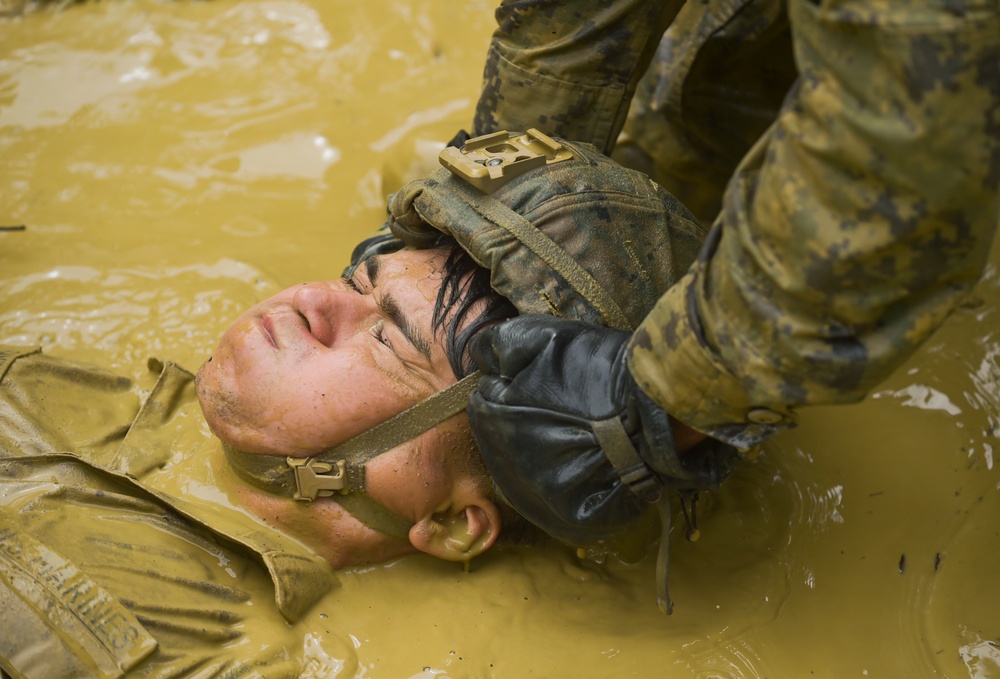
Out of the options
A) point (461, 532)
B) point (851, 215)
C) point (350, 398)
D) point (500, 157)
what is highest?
point (851, 215)

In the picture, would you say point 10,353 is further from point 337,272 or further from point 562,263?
point 562,263

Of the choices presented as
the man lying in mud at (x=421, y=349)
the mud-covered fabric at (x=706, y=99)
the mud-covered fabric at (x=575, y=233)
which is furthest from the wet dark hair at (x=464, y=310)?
the mud-covered fabric at (x=706, y=99)

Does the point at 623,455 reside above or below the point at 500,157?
below

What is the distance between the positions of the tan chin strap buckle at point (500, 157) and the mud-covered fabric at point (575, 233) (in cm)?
3

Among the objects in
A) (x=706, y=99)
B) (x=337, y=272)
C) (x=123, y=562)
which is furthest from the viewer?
(x=337, y=272)

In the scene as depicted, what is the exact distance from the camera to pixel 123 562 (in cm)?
225

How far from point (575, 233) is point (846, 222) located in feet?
2.90

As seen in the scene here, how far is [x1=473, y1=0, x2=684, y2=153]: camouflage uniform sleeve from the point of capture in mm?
2635

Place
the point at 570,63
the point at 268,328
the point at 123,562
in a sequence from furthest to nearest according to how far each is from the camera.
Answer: the point at 570,63
the point at 268,328
the point at 123,562

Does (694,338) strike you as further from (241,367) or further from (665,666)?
(241,367)

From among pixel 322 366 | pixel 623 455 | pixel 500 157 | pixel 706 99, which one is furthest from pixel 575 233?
pixel 706 99

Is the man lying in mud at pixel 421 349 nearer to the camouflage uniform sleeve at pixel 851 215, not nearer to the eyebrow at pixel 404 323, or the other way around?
the eyebrow at pixel 404 323

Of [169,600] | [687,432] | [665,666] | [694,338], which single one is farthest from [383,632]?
[694,338]

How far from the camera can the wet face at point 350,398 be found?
7.77 ft
